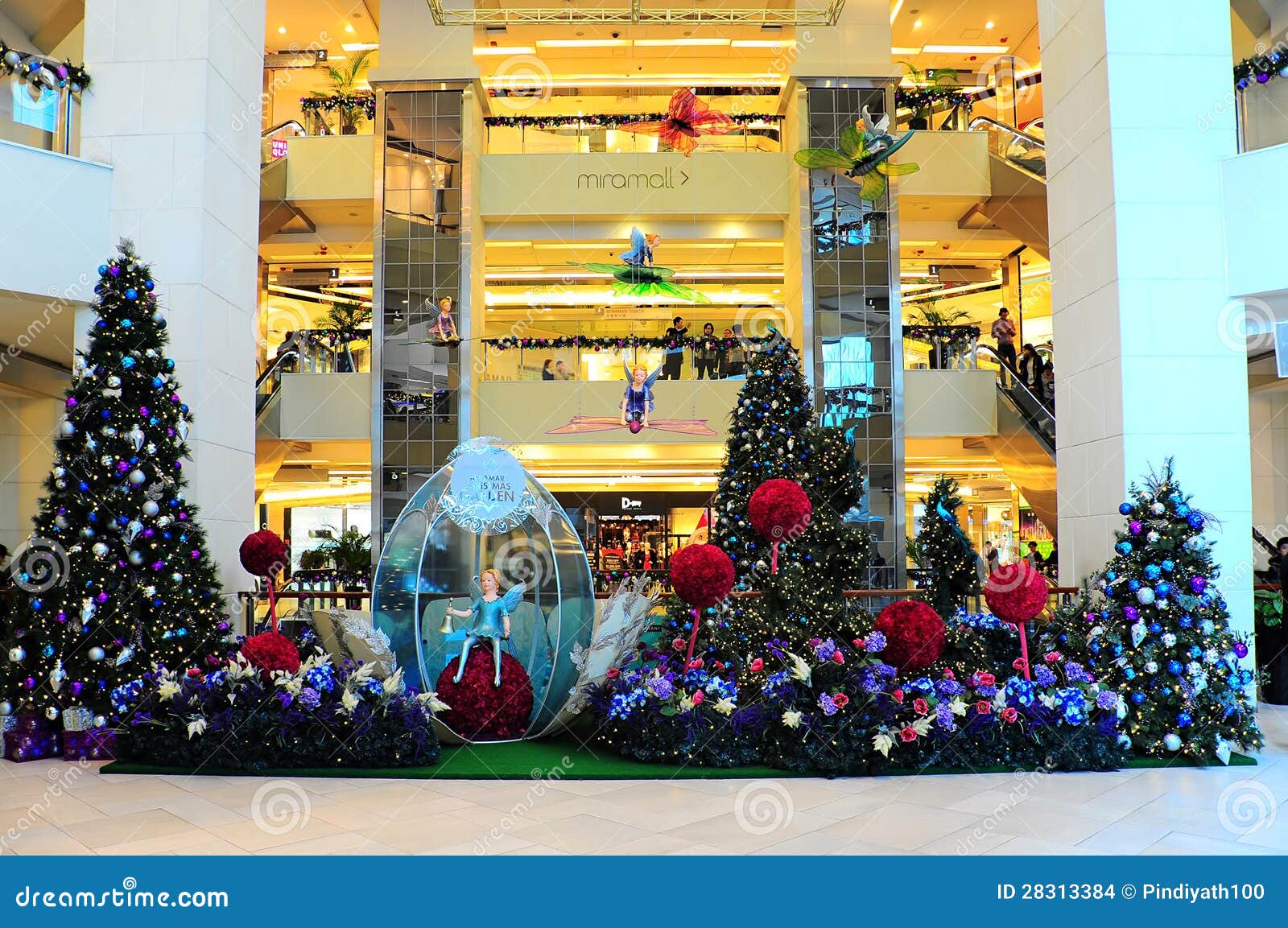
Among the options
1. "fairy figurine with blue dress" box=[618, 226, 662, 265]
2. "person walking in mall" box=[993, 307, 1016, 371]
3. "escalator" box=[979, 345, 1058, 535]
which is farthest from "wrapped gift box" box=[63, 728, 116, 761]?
"person walking in mall" box=[993, 307, 1016, 371]

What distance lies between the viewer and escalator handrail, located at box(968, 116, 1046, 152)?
1601cm

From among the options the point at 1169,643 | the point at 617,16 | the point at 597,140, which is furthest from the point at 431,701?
the point at 597,140

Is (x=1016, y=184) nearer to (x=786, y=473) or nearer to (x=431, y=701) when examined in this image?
(x=786, y=473)

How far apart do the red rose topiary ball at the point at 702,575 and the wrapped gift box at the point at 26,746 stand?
4.70 meters

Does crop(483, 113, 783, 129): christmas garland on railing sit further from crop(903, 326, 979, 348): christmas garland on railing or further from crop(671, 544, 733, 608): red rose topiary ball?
crop(671, 544, 733, 608): red rose topiary ball

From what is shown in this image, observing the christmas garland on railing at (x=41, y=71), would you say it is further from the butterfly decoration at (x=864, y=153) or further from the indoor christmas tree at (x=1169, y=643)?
the butterfly decoration at (x=864, y=153)

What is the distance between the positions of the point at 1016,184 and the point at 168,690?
15200 mm

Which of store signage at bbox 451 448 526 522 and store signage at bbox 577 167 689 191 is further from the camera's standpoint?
store signage at bbox 577 167 689 191

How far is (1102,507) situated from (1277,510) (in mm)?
6478

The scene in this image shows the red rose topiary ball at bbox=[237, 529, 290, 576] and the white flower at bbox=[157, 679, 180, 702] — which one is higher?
the red rose topiary ball at bbox=[237, 529, 290, 576]

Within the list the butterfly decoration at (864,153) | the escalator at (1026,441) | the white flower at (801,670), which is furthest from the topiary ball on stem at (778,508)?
the escalator at (1026,441)

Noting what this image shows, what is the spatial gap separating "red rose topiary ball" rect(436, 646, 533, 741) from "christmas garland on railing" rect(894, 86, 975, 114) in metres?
14.3

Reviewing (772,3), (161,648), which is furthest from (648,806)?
(772,3)

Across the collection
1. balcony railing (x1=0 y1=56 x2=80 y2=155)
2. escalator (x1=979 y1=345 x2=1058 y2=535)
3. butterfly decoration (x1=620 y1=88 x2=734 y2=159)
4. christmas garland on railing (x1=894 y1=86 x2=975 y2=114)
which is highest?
christmas garland on railing (x1=894 y1=86 x2=975 y2=114)
